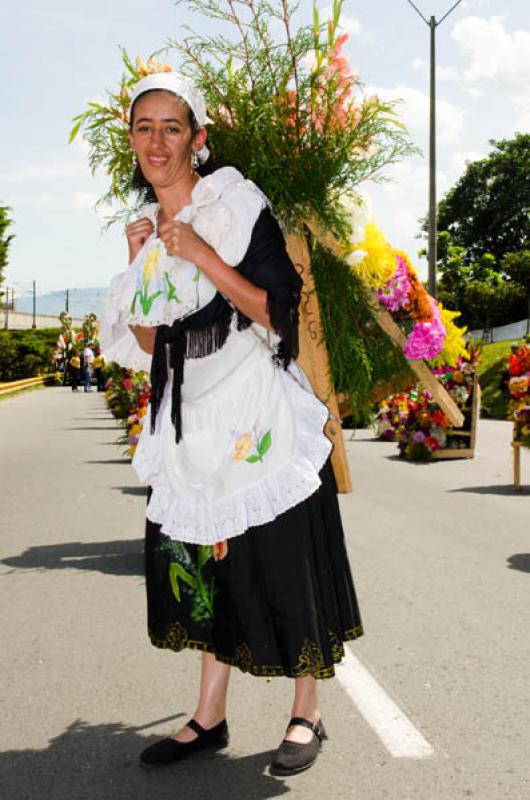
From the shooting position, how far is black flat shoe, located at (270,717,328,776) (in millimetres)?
3650

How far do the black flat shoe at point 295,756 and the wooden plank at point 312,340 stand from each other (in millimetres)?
946

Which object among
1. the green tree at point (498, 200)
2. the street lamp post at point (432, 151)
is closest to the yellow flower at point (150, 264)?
the street lamp post at point (432, 151)

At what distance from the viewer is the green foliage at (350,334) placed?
4.16m

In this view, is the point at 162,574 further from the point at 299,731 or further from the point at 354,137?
the point at 354,137

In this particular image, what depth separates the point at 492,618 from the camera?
5.93 meters

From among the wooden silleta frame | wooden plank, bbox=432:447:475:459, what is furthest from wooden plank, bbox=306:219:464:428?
wooden plank, bbox=432:447:475:459

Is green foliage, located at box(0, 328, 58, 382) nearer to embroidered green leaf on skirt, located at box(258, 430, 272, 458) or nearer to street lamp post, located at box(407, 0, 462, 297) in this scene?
street lamp post, located at box(407, 0, 462, 297)

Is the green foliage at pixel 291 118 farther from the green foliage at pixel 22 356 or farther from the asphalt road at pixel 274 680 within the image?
the green foliage at pixel 22 356

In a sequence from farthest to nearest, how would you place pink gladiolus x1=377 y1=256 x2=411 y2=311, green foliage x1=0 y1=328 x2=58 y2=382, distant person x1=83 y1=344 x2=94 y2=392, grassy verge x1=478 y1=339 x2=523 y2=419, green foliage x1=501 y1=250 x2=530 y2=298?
green foliage x1=501 y1=250 x2=530 y2=298 < green foliage x1=0 y1=328 x2=58 y2=382 < distant person x1=83 y1=344 x2=94 y2=392 < grassy verge x1=478 y1=339 x2=523 y2=419 < pink gladiolus x1=377 y1=256 x2=411 y2=311

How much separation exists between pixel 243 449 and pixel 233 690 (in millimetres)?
1506

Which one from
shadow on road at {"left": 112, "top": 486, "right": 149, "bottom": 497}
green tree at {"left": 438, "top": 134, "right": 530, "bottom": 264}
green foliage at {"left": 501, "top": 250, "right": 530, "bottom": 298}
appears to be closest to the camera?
shadow on road at {"left": 112, "top": 486, "right": 149, "bottom": 497}

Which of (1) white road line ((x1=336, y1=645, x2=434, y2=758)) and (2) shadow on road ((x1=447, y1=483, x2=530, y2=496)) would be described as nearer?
(1) white road line ((x1=336, y1=645, x2=434, y2=758))

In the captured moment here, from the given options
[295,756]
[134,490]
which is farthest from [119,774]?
[134,490]

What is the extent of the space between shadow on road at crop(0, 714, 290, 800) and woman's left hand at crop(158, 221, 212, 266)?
5.58ft
